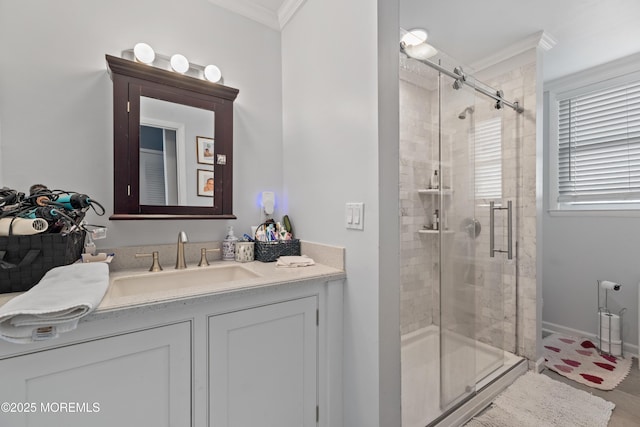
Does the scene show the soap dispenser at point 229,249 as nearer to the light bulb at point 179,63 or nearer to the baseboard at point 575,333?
the light bulb at point 179,63

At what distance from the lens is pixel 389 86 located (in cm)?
122

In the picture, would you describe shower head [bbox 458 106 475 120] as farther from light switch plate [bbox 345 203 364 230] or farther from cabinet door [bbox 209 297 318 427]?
cabinet door [bbox 209 297 318 427]

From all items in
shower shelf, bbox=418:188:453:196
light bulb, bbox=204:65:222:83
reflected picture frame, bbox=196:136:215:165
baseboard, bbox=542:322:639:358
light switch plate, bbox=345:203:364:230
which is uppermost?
light bulb, bbox=204:65:222:83

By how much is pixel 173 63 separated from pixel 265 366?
5.26 ft

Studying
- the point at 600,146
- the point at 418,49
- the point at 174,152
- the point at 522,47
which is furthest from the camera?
the point at 600,146

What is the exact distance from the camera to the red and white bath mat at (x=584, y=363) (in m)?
1.99

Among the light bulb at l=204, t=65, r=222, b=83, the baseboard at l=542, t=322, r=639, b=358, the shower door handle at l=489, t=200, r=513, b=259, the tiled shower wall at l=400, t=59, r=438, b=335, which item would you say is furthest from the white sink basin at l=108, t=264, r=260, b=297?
the baseboard at l=542, t=322, r=639, b=358

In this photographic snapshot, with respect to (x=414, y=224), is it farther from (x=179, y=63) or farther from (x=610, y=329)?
(x=179, y=63)

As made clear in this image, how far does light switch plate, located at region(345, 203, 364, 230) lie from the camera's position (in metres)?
1.26

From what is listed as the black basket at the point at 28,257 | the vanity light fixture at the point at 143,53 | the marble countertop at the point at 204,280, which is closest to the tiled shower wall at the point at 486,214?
the marble countertop at the point at 204,280

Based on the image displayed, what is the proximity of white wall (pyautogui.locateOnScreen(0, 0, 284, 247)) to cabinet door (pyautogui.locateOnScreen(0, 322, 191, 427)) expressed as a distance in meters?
0.72

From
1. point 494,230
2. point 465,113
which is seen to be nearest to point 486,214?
point 494,230

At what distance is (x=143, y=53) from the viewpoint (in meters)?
1.45

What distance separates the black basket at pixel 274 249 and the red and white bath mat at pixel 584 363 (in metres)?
2.22
